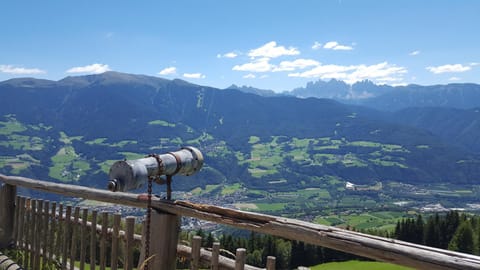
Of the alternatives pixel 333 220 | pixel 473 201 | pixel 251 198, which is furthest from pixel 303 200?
pixel 473 201

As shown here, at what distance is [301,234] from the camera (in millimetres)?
3539

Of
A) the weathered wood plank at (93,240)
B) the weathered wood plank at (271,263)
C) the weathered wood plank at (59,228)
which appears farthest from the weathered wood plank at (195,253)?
the weathered wood plank at (59,228)

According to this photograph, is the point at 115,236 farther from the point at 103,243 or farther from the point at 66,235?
the point at 66,235

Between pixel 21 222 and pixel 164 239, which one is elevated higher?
pixel 164 239

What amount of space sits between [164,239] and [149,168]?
807 mm

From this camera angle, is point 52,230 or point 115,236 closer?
point 115,236

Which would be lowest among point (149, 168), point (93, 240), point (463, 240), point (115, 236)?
point (463, 240)

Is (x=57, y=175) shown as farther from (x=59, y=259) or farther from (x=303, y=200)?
(x=59, y=259)

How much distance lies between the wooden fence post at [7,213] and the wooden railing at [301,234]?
2.98 metres

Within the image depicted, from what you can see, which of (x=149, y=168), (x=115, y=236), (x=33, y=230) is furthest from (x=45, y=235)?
(x=149, y=168)

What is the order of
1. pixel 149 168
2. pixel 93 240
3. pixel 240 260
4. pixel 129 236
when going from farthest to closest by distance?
pixel 93 240 → pixel 129 236 → pixel 149 168 → pixel 240 260

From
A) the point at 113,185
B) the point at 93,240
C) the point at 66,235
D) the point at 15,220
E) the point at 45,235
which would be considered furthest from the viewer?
the point at 15,220

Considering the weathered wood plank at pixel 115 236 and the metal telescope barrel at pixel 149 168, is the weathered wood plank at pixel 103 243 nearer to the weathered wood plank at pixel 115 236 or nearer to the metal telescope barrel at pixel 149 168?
the weathered wood plank at pixel 115 236

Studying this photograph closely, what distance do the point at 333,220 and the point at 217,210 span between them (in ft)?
420
